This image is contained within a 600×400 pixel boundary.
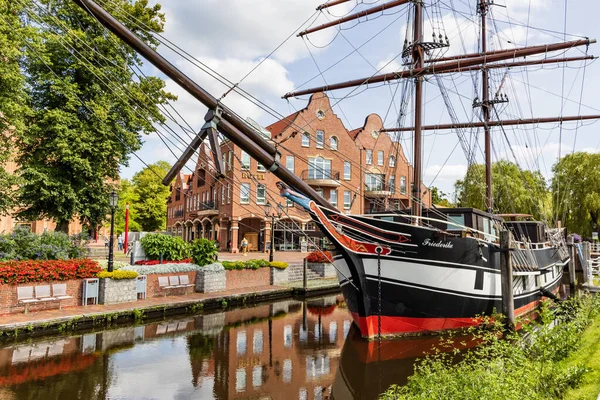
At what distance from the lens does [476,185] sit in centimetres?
4269

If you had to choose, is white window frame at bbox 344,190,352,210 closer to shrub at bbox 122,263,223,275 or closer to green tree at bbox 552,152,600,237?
green tree at bbox 552,152,600,237

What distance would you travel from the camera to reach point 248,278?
2012 cm

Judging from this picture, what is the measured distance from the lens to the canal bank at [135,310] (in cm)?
1149

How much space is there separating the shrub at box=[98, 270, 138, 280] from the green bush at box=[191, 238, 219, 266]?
3.38m

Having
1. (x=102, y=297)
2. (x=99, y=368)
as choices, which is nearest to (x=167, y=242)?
(x=102, y=297)

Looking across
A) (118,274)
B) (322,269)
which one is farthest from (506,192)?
(118,274)

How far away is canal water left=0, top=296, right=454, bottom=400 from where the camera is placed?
798 centimetres

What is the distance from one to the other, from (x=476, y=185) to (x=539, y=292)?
26.2m

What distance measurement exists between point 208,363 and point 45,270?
23.3 ft

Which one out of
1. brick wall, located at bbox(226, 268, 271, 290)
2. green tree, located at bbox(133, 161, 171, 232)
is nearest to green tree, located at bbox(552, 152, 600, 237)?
brick wall, located at bbox(226, 268, 271, 290)

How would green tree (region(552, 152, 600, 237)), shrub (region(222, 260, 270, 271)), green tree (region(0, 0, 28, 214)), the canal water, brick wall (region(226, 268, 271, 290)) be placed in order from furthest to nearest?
green tree (region(552, 152, 600, 237)), brick wall (region(226, 268, 271, 290)), shrub (region(222, 260, 270, 271)), green tree (region(0, 0, 28, 214)), the canal water

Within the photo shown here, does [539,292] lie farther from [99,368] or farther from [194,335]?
[99,368]

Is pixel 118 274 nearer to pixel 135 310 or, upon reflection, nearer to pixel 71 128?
pixel 135 310

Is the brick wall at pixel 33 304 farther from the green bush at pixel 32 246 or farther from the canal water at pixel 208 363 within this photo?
the canal water at pixel 208 363
